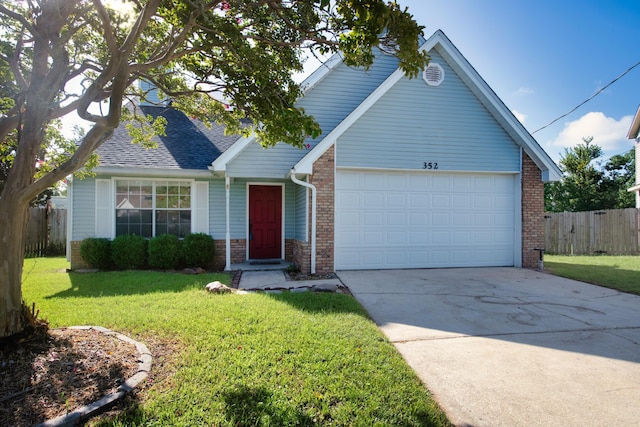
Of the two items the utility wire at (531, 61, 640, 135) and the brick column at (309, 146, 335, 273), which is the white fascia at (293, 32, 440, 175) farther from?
the utility wire at (531, 61, 640, 135)

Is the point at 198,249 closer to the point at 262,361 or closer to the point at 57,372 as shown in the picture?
the point at 57,372

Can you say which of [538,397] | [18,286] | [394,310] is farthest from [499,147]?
[18,286]

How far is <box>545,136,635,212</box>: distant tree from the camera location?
2542 centimetres

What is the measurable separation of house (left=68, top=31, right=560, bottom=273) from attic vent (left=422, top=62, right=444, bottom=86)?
27 millimetres

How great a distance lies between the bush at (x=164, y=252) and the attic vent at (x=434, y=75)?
841 centimetres

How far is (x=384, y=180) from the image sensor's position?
30.0ft

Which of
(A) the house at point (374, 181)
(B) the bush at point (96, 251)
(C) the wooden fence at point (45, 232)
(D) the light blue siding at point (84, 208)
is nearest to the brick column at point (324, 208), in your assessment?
(A) the house at point (374, 181)

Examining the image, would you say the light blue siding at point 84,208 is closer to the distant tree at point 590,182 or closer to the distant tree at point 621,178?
the distant tree at point 590,182

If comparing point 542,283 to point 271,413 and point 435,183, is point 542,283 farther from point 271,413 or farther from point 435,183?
point 271,413

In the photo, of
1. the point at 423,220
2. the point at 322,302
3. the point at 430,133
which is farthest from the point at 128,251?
the point at 430,133

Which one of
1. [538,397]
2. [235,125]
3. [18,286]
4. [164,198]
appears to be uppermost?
[235,125]

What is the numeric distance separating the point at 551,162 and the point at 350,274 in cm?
643

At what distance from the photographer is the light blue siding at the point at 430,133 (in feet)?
29.1

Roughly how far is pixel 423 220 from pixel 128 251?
8.32m
